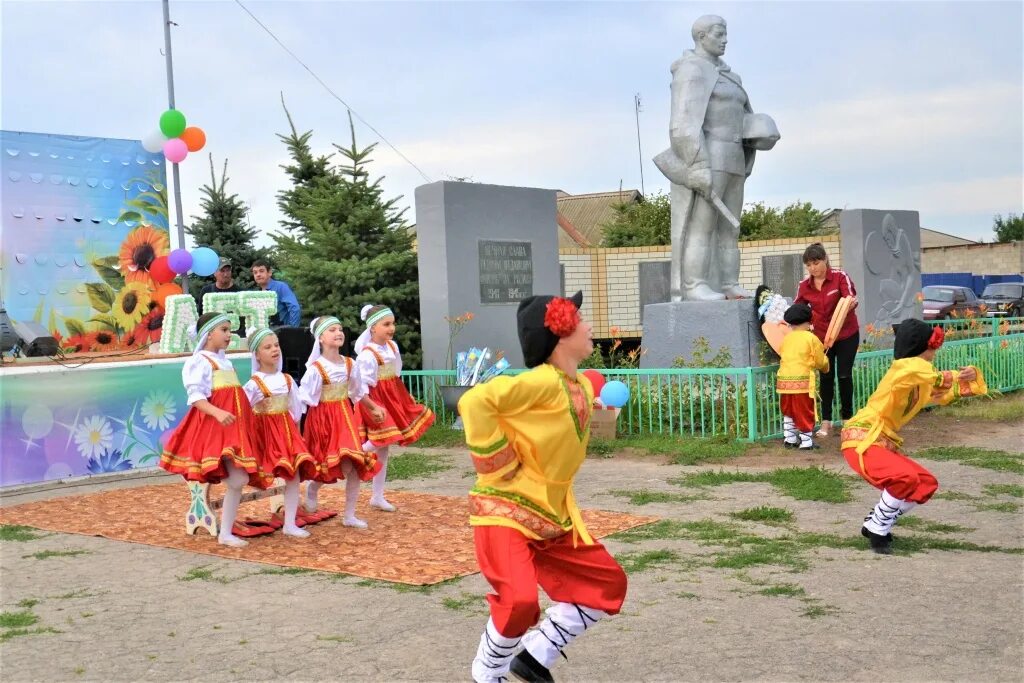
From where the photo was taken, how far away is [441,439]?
12.5 meters

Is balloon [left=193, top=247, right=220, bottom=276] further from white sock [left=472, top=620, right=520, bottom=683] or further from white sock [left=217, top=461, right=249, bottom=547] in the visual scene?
white sock [left=472, top=620, right=520, bottom=683]

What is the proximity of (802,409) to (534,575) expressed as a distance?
705cm

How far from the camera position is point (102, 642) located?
5305mm

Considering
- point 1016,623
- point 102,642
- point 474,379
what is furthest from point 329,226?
point 1016,623

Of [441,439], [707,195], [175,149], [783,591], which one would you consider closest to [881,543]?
[783,591]

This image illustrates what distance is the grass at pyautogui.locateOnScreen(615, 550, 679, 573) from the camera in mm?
6285

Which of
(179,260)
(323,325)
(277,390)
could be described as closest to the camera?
(277,390)

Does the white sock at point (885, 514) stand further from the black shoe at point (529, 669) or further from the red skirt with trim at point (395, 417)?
the red skirt with trim at point (395, 417)

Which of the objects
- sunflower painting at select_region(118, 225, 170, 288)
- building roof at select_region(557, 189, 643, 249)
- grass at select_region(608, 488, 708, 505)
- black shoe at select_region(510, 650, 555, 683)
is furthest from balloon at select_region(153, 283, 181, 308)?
building roof at select_region(557, 189, 643, 249)

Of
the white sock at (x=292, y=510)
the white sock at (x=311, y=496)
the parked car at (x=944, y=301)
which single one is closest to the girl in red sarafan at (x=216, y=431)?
the white sock at (x=292, y=510)

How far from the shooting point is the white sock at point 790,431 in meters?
10.7

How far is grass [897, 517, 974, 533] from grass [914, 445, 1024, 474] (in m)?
2.26

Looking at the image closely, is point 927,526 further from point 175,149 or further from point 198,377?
point 175,149

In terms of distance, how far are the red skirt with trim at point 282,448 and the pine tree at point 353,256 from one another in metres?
6.45
